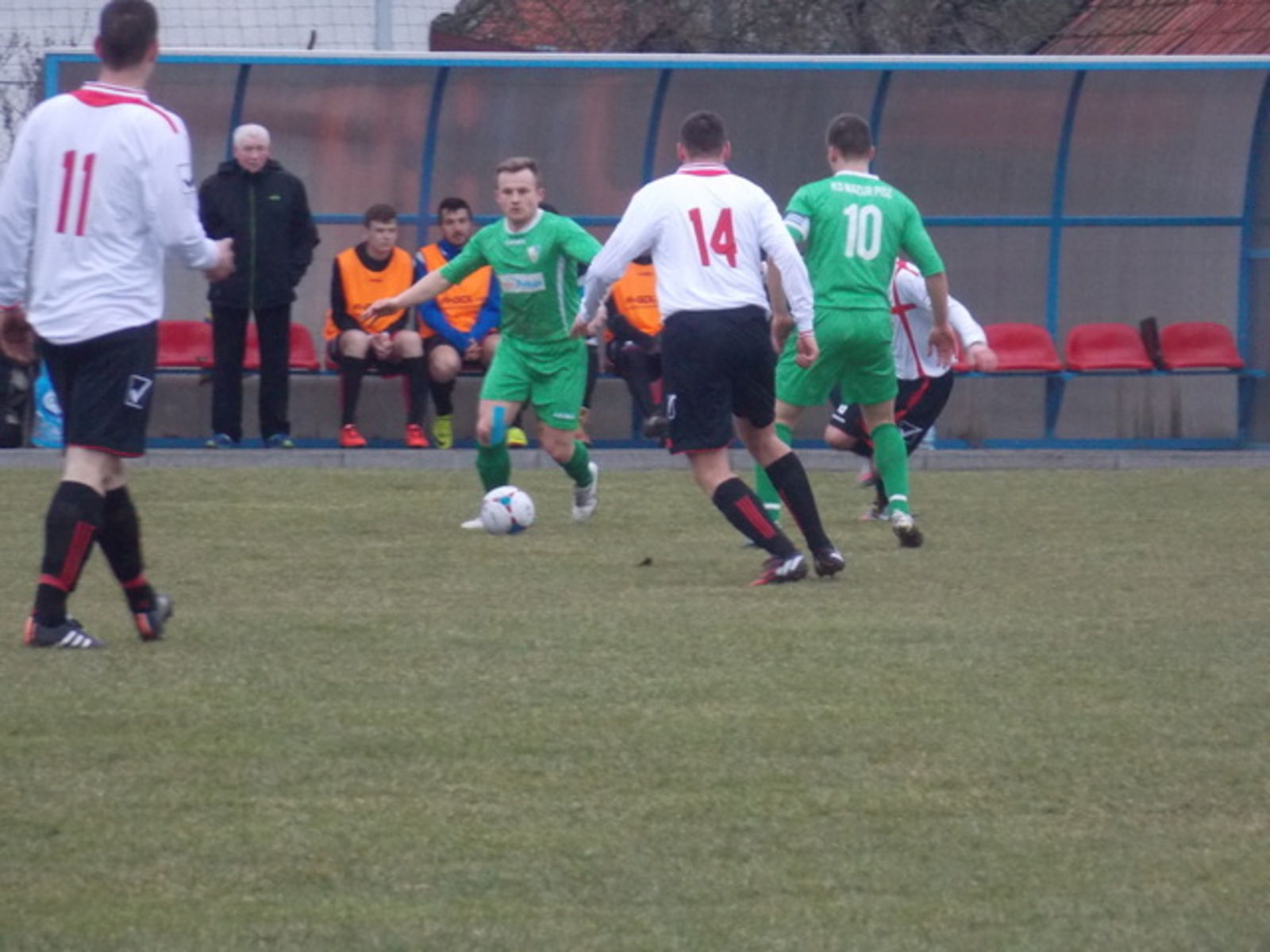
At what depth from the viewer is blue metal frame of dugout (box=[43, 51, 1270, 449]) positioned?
14.5 meters

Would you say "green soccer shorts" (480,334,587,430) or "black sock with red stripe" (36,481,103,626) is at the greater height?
"green soccer shorts" (480,334,587,430)

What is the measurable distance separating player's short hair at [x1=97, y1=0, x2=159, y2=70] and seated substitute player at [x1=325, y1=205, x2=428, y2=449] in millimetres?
7620

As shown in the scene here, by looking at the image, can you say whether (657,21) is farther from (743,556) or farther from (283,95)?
(743,556)

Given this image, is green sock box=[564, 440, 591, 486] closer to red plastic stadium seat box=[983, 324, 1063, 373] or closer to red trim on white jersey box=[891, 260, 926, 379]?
red trim on white jersey box=[891, 260, 926, 379]

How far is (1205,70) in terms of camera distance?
15.1 m

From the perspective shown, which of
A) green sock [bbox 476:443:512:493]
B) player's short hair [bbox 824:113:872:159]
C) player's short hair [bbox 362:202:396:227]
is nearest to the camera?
player's short hair [bbox 824:113:872:159]

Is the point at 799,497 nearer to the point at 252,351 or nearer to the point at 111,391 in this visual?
the point at 111,391

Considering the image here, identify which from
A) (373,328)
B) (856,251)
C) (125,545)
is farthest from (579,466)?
(373,328)

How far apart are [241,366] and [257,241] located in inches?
33.8

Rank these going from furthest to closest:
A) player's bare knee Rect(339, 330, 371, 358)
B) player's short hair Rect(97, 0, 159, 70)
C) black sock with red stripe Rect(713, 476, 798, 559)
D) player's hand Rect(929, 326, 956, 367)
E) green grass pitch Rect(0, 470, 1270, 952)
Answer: player's bare knee Rect(339, 330, 371, 358), player's hand Rect(929, 326, 956, 367), black sock with red stripe Rect(713, 476, 798, 559), player's short hair Rect(97, 0, 159, 70), green grass pitch Rect(0, 470, 1270, 952)

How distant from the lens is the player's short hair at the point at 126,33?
6.15 metres

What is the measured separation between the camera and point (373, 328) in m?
14.0

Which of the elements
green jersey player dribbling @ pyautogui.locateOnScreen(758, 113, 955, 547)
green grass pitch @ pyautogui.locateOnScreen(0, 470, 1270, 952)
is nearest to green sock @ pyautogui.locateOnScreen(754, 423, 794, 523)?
green jersey player dribbling @ pyautogui.locateOnScreen(758, 113, 955, 547)

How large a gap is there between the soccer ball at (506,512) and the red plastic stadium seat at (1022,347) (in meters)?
6.02
